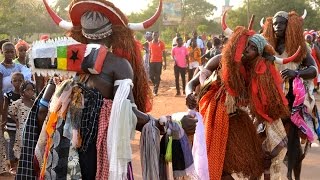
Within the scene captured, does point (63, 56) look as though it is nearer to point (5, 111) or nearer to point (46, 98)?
point (46, 98)

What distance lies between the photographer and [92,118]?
3.20 m

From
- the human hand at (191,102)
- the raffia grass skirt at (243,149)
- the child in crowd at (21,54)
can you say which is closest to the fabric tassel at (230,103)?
the raffia grass skirt at (243,149)

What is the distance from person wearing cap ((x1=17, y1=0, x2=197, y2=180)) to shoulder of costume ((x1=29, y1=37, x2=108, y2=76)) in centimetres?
4

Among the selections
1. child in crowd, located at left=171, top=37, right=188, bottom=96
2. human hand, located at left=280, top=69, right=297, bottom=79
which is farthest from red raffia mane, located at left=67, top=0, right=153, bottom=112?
child in crowd, located at left=171, top=37, right=188, bottom=96

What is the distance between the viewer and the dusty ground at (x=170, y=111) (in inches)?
259

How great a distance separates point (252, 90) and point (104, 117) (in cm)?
167

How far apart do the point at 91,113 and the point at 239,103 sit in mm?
1704

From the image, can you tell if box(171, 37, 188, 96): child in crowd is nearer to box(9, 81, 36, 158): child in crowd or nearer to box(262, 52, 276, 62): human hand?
box(9, 81, 36, 158): child in crowd

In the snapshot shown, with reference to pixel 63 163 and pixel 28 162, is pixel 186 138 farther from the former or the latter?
pixel 28 162

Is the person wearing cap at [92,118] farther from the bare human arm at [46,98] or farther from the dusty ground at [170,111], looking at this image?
the dusty ground at [170,111]

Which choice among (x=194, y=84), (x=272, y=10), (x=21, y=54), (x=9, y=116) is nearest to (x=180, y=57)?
(x=21, y=54)

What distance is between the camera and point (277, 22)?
18.0ft

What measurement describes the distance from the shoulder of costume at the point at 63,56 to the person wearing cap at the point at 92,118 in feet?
0.14

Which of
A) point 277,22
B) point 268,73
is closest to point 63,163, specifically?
point 268,73
